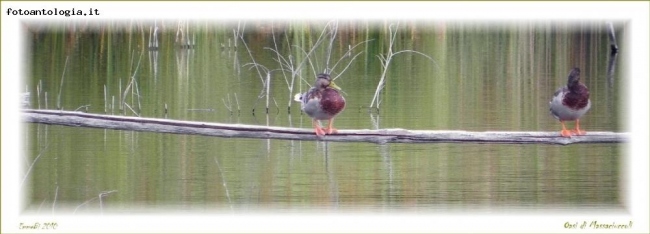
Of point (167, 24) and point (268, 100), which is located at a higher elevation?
point (167, 24)

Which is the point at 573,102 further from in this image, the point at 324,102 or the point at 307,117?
the point at 307,117

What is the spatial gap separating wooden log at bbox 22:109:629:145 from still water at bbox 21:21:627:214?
29.1 inches

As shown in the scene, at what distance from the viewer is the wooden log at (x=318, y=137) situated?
7.26 meters

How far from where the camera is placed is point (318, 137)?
740 cm

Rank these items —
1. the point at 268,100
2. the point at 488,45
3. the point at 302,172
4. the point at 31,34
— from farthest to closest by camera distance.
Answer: the point at 488,45
the point at 268,100
the point at 31,34
the point at 302,172

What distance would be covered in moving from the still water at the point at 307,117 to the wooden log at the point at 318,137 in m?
0.74

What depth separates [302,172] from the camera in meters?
9.53

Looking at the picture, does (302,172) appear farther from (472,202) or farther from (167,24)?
(167,24)

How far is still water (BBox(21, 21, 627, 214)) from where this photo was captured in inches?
351

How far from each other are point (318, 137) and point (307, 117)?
14.5 feet

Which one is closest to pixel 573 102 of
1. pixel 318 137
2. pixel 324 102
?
pixel 324 102

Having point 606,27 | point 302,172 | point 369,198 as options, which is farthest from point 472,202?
point 606,27

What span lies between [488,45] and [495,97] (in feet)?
9.62

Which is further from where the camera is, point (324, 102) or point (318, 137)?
point (324, 102)
